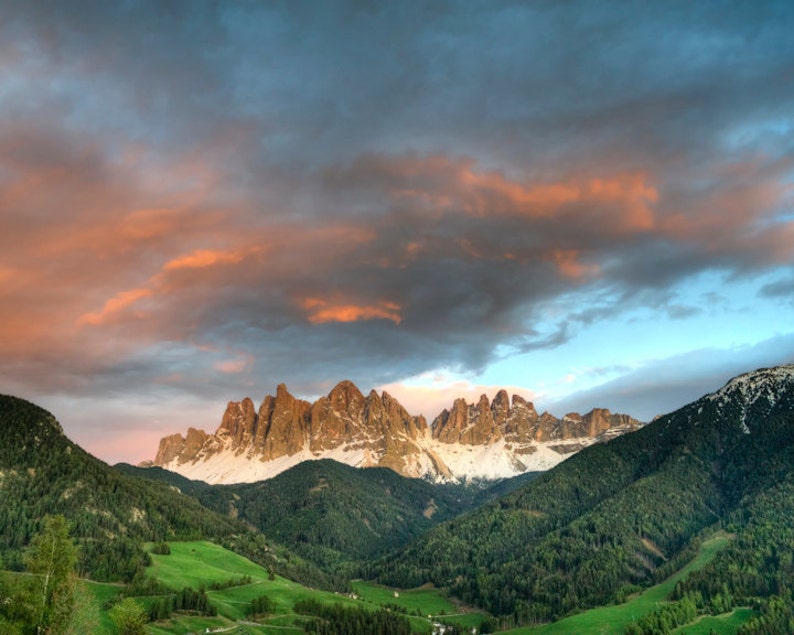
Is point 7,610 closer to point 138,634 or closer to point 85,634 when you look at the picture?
point 85,634

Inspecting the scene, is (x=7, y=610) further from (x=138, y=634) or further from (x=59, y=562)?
(x=138, y=634)

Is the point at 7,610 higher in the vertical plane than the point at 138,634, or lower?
higher

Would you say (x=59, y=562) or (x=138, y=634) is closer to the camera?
(x=59, y=562)

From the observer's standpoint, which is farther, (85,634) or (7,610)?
(85,634)

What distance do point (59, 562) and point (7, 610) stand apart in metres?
8.89

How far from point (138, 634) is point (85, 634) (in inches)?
1768

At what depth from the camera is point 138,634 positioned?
13562 cm

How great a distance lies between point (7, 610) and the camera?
295 feet

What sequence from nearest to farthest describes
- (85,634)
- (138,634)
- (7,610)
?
(7,610), (85,634), (138,634)

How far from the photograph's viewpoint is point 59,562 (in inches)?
3615

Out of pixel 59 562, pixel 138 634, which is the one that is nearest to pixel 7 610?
pixel 59 562

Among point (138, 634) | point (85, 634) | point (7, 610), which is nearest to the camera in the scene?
point (7, 610)

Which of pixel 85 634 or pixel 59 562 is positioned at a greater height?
pixel 59 562

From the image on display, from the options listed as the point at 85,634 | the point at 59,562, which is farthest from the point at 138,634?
the point at 59,562
